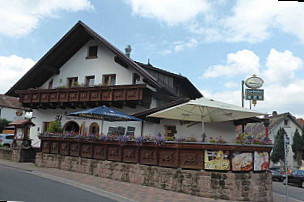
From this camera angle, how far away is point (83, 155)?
14055 mm

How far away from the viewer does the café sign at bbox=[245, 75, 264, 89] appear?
18188mm

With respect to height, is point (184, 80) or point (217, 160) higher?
point (184, 80)

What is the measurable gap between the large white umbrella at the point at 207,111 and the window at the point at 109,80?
261 inches

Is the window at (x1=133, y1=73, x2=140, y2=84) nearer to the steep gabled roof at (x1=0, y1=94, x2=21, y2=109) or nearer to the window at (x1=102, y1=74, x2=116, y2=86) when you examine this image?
the window at (x1=102, y1=74, x2=116, y2=86)

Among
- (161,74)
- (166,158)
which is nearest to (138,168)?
(166,158)

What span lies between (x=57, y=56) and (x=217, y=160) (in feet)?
49.6

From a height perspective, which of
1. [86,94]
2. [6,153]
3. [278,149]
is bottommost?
[6,153]

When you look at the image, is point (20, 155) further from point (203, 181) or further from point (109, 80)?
point (203, 181)

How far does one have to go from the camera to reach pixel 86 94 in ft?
58.1

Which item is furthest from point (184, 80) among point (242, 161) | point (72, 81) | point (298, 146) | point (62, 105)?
point (298, 146)

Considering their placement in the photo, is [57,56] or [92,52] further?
[57,56]

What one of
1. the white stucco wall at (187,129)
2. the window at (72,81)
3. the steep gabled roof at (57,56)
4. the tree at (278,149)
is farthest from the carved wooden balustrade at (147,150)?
the tree at (278,149)

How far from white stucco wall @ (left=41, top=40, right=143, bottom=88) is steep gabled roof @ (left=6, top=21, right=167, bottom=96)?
42cm

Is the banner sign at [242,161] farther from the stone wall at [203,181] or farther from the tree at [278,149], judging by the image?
the tree at [278,149]
